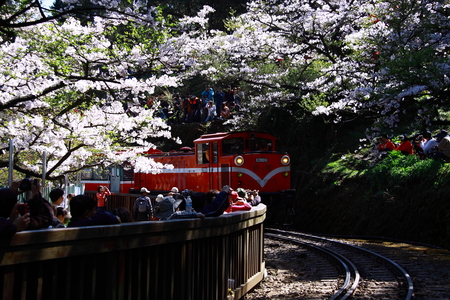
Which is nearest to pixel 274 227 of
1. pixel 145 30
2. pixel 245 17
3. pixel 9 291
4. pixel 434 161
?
pixel 434 161

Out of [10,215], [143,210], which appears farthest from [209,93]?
[10,215]

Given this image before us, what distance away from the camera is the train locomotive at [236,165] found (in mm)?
17062

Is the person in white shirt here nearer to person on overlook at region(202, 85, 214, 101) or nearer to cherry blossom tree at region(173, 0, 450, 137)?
cherry blossom tree at region(173, 0, 450, 137)

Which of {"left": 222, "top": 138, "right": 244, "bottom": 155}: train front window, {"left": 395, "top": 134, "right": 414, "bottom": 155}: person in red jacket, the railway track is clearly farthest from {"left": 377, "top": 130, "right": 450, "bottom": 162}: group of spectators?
{"left": 222, "top": 138, "right": 244, "bottom": 155}: train front window

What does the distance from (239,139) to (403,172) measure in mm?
5708

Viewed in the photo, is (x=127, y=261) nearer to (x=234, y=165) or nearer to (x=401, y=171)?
(x=234, y=165)

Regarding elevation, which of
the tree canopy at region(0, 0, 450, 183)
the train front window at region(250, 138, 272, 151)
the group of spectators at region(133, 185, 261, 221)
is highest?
the tree canopy at region(0, 0, 450, 183)

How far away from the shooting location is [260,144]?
18.5m

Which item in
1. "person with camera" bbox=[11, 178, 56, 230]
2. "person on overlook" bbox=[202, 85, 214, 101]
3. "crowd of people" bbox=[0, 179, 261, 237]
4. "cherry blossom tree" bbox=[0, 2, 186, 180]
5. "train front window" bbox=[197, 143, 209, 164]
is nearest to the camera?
"crowd of people" bbox=[0, 179, 261, 237]

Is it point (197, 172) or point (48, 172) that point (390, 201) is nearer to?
point (197, 172)

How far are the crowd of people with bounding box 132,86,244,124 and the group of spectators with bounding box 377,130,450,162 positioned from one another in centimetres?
967

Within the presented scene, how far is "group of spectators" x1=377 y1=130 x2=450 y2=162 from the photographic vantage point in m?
14.8

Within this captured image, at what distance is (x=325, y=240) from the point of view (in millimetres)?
14773

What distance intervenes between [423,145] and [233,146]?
21.0 ft
